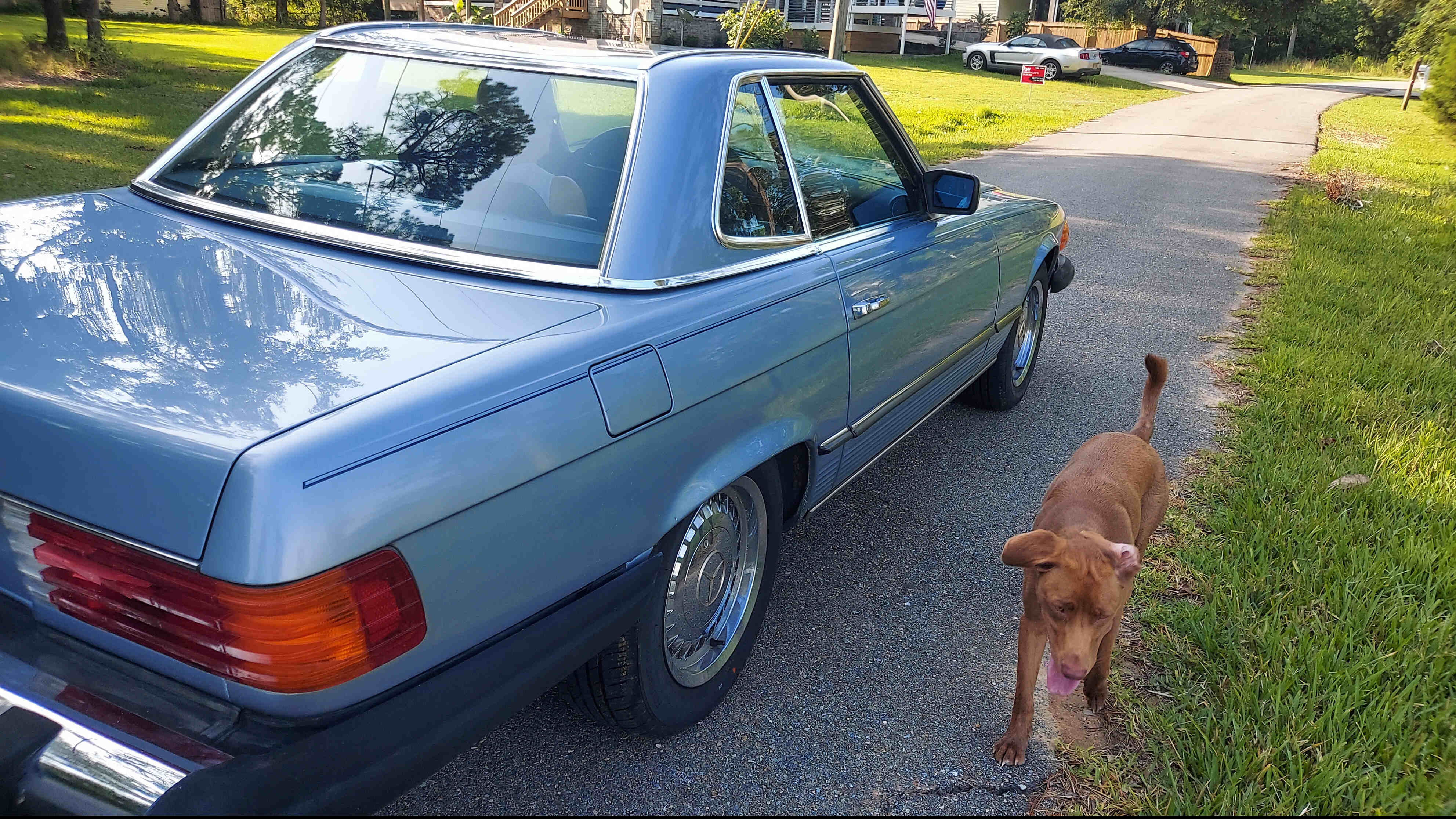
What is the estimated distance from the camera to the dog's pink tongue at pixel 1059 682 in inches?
91.9

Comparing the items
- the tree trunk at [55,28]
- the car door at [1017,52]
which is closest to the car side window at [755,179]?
the tree trunk at [55,28]

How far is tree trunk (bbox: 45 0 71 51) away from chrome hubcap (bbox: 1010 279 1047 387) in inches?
591

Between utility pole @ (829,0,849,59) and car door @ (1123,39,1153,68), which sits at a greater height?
car door @ (1123,39,1153,68)

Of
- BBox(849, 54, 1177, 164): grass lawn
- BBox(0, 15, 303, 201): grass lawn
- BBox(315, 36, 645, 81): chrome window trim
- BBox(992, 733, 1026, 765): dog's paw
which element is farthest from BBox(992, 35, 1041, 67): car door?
BBox(992, 733, 1026, 765): dog's paw

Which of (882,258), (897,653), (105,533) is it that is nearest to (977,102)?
(882,258)

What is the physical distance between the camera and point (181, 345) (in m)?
1.83

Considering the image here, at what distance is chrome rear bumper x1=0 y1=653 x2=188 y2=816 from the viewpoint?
156 centimetres

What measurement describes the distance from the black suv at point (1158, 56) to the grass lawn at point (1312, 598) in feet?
118

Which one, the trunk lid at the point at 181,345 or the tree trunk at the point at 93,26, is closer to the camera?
the trunk lid at the point at 181,345

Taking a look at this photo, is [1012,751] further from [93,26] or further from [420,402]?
[93,26]

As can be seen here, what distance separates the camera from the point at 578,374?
1973mm

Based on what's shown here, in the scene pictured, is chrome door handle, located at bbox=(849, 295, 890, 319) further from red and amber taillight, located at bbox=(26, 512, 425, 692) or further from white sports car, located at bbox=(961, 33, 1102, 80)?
white sports car, located at bbox=(961, 33, 1102, 80)

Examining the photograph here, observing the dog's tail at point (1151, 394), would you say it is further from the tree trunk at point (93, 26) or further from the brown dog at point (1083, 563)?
the tree trunk at point (93, 26)

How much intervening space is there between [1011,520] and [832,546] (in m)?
0.78
